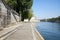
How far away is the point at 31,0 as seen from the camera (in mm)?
67125

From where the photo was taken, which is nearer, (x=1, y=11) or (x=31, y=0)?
(x=1, y=11)

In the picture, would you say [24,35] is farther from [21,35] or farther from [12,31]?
[12,31]

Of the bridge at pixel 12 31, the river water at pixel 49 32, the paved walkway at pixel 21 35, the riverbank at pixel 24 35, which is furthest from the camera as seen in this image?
the river water at pixel 49 32

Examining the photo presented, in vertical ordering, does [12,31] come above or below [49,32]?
above

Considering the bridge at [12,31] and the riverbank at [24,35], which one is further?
the bridge at [12,31]

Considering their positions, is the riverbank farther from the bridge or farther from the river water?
the river water

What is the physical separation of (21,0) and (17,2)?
8.32 feet

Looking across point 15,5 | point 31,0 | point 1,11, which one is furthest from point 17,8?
point 1,11

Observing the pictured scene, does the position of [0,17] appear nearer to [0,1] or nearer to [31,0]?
[0,1]

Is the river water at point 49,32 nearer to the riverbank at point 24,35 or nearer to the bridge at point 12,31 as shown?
the bridge at point 12,31

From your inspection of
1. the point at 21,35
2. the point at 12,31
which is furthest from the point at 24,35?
the point at 12,31

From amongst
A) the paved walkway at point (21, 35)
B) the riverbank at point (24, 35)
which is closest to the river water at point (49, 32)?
the riverbank at point (24, 35)

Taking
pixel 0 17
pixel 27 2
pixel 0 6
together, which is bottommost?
pixel 0 17

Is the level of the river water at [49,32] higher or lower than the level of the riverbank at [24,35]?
lower
